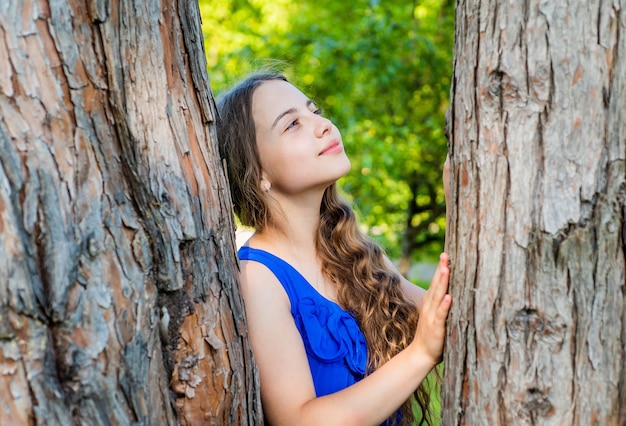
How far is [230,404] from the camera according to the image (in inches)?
71.9

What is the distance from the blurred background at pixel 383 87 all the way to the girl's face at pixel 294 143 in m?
3.38

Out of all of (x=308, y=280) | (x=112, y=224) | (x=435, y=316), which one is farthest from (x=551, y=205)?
(x=308, y=280)

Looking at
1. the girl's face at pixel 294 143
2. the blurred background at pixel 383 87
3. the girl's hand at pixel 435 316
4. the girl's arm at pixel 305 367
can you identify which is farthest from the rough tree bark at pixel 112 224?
the blurred background at pixel 383 87

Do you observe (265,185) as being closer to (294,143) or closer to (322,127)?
(294,143)

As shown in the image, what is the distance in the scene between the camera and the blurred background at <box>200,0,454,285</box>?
7013 millimetres

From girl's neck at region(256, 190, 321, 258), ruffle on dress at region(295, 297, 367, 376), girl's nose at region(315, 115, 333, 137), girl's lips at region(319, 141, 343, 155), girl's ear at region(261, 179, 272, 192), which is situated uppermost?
girl's nose at region(315, 115, 333, 137)

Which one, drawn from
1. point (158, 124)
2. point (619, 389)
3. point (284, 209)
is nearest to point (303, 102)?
point (284, 209)

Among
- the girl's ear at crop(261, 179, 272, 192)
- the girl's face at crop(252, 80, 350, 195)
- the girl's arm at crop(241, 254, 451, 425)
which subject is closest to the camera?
the girl's arm at crop(241, 254, 451, 425)

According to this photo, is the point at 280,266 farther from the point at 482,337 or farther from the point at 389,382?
A: the point at 482,337

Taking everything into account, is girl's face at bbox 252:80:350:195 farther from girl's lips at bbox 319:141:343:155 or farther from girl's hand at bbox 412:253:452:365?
girl's hand at bbox 412:253:452:365

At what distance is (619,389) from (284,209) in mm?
1395

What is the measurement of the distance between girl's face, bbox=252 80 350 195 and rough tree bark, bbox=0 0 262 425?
0.62m

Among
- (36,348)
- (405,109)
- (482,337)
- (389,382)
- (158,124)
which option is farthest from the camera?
(405,109)

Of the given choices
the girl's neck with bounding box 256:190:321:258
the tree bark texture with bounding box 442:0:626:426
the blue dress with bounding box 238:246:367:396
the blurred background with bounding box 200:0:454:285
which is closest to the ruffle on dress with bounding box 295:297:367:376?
the blue dress with bounding box 238:246:367:396
